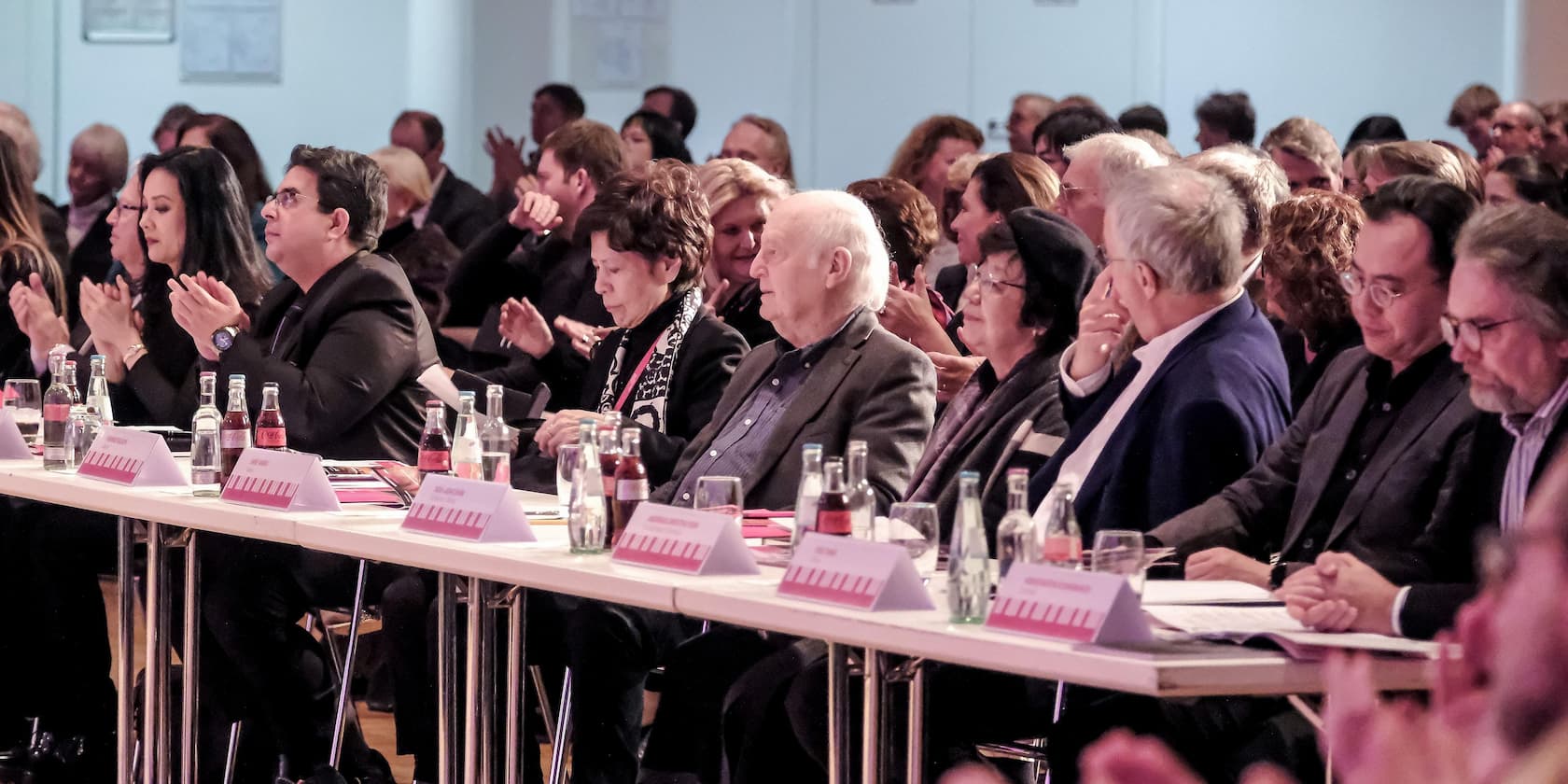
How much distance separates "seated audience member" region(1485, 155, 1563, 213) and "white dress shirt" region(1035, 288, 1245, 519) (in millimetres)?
2293

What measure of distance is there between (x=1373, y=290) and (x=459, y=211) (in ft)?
17.0

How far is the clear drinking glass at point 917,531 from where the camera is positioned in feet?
8.54

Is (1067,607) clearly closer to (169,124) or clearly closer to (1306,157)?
(1306,157)

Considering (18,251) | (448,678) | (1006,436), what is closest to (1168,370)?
(1006,436)

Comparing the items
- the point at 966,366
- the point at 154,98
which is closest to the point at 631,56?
the point at 154,98

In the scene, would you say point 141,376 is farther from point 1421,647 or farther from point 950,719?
point 1421,647

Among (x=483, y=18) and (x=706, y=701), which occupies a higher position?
(x=483, y=18)

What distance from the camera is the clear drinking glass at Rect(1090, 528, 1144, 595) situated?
222 centimetres

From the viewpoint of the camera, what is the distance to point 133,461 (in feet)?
11.3

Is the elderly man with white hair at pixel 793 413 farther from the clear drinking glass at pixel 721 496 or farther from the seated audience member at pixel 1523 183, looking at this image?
the seated audience member at pixel 1523 183

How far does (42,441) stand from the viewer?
12.4ft

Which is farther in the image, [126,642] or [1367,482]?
[126,642]

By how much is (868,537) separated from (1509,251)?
2.93 ft

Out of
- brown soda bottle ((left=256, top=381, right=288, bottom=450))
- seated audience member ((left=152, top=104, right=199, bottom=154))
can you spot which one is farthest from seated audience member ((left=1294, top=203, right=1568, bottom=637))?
seated audience member ((left=152, top=104, right=199, bottom=154))
